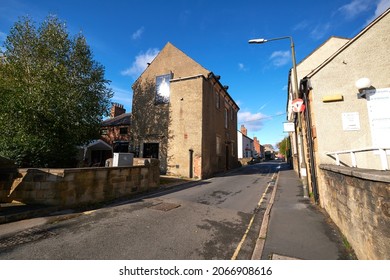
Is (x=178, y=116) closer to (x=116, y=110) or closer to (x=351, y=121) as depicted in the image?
(x=351, y=121)

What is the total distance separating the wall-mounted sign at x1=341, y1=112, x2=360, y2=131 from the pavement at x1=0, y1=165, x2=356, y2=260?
119 inches

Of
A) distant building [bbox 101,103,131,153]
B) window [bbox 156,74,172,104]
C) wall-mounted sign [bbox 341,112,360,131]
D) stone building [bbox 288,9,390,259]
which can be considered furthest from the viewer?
distant building [bbox 101,103,131,153]

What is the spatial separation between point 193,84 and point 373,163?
13.5 metres

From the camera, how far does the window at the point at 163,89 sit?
18000 millimetres

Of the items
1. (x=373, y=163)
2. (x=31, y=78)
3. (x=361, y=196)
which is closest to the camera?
(x=361, y=196)

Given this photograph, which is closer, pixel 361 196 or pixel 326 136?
pixel 361 196

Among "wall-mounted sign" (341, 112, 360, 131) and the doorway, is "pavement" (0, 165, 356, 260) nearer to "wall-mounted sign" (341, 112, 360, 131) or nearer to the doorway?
"wall-mounted sign" (341, 112, 360, 131)

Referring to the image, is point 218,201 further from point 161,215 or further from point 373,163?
point 373,163

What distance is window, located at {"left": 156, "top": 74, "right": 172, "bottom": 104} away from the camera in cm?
1800

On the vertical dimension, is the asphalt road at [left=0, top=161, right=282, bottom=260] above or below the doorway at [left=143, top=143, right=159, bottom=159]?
below

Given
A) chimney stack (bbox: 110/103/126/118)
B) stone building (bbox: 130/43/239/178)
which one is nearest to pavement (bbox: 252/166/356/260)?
stone building (bbox: 130/43/239/178)
